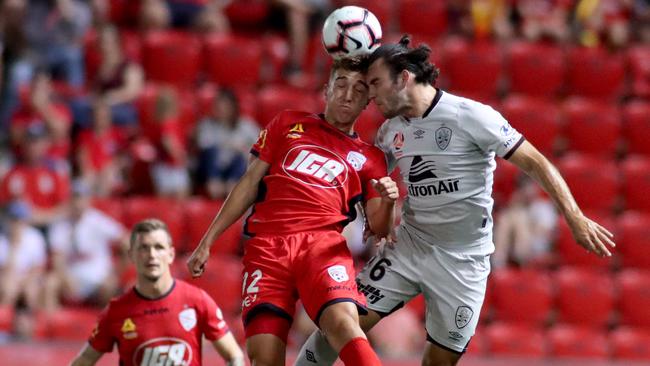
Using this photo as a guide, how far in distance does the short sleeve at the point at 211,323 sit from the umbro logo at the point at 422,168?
49.4 inches

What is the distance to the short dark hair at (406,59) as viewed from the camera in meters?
5.64

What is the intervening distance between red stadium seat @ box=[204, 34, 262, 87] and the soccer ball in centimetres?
593

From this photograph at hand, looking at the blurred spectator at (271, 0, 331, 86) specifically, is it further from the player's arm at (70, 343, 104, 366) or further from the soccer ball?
the player's arm at (70, 343, 104, 366)

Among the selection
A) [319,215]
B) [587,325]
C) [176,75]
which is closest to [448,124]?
[319,215]

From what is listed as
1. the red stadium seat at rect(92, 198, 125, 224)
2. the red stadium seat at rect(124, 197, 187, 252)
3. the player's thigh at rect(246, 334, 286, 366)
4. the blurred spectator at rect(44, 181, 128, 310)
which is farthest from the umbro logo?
the red stadium seat at rect(92, 198, 125, 224)

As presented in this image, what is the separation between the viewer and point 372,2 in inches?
483

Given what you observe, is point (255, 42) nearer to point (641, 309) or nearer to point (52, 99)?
point (52, 99)

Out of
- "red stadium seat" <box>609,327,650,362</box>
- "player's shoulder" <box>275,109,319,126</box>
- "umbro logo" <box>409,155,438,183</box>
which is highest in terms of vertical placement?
"player's shoulder" <box>275,109,319,126</box>

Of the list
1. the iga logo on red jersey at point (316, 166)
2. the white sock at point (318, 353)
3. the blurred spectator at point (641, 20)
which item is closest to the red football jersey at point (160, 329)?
the white sock at point (318, 353)

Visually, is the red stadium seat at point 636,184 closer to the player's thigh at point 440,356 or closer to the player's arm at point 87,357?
the player's thigh at point 440,356

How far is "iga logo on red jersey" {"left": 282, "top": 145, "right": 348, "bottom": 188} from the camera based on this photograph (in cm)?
562

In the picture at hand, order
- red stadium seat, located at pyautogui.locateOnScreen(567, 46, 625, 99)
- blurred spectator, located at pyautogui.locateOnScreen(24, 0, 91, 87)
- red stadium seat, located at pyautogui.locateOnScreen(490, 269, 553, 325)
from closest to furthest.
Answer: red stadium seat, located at pyautogui.locateOnScreen(490, 269, 553, 325)
blurred spectator, located at pyautogui.locateOnScreen(24, 0, 91, 87)
red stadium seat, located at pyautogui.locateOnScreen(567, 46, 625, 99)

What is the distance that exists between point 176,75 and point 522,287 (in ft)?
13.0

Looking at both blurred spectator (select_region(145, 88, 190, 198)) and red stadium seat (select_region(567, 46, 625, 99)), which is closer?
blurred spectator (select_region(145, 88, 190, 198))
